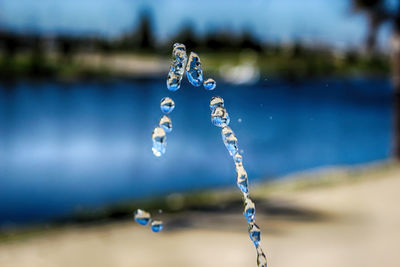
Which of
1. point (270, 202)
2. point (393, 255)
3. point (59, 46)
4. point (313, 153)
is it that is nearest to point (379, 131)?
point (313, 153)

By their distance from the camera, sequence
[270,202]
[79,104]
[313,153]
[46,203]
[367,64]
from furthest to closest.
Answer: [79,104] → [313,153] → [367,64] → [46,203] → [270,202]

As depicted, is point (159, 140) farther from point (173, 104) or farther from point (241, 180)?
point (241, 180)

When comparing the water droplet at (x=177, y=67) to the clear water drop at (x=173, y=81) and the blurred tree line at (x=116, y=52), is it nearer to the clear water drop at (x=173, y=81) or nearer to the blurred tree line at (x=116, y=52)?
the clear water drop at (x=173, y=81)

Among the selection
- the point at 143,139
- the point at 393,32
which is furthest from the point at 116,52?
the point at 393,32

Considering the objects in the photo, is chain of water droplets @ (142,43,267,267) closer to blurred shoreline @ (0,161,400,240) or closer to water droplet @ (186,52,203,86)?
water droplet @ (186,52,203,86)

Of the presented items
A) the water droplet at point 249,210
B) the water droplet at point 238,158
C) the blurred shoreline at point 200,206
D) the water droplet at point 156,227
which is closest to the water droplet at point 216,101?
the water droplet at point 238,158

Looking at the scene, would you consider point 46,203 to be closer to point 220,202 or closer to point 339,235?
point 220,202
